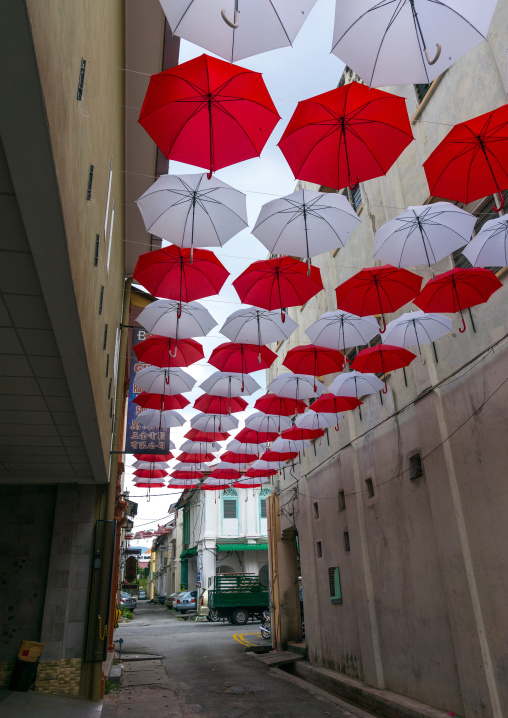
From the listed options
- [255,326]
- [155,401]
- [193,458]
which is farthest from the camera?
[193,458]

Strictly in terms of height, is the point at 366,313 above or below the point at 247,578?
above

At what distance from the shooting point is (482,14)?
4.91 meters

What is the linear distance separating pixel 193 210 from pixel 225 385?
6.11 metres

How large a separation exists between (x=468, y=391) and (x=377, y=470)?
394 centimetres

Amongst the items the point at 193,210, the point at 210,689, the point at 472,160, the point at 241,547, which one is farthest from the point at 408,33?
the point at 241,547

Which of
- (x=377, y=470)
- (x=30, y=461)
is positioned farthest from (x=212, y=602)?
(x=30, y=461)

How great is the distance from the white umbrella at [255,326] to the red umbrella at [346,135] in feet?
13.5

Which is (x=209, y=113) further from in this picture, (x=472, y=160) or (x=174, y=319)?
(x=174, y=319)

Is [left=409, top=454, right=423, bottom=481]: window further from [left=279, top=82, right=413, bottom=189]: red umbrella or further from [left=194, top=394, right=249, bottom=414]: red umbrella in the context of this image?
[left=279, top=82, right=413, bottom=189]: red umbrella

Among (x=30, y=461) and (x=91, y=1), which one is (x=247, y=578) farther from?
(x=91, y=1)

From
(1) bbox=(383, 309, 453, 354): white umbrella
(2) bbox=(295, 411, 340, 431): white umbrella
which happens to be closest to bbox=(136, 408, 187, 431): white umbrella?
(2) bbox=(295, 411, 340, 431): white umbrella

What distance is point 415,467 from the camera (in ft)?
32.8

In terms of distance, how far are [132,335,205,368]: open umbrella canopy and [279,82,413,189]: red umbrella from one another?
16.1 ft

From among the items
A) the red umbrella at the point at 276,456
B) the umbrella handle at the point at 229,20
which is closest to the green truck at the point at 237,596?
the red umbrella at the point at 276,456
